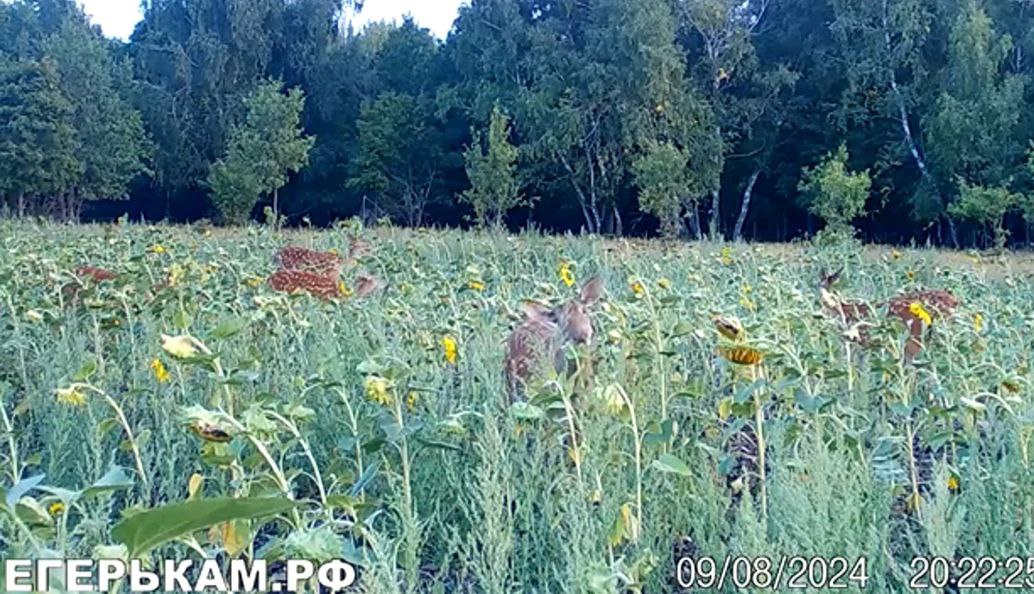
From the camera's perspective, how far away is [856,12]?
24.1m

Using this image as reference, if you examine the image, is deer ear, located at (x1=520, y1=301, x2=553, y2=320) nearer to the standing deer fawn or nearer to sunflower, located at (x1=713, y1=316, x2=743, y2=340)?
the standing deer fawn

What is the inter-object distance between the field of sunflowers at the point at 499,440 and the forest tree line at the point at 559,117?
17407 millimetres

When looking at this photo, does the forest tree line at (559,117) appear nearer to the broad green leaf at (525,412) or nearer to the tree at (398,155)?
the tree at (398,155)

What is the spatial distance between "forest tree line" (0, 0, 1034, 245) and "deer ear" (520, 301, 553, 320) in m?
17.8

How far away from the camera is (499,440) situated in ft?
5.46

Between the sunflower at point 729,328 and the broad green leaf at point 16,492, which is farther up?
the sunflower at point 729,328

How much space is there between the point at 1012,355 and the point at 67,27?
32257 millimetres

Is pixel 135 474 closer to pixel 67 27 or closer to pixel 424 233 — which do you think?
pixel 424 233

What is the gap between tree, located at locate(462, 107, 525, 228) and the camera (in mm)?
23902

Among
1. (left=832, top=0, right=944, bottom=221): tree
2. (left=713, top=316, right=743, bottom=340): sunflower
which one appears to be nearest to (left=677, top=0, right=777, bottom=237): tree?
(left=832, top=0, right=944, bottom=221): tree

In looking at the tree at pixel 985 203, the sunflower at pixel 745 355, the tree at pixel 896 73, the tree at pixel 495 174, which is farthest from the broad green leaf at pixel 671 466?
the tree at pixel 896 73

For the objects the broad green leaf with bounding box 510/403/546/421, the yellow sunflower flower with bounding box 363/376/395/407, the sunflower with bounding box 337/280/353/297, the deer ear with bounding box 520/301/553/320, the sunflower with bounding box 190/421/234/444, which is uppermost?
the deer ear with bounding box 520/301/553/320

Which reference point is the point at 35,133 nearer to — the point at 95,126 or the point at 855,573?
the point at 95,126

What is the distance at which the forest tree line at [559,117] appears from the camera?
2305cm
